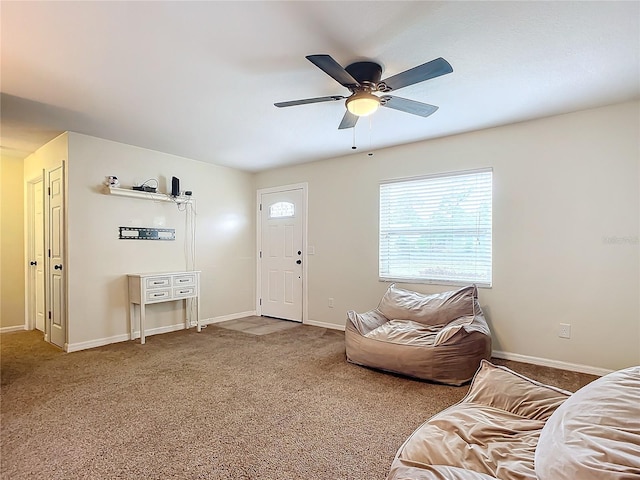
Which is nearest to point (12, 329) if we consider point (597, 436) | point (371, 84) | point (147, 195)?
point (147, 195)

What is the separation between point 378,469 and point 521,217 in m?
2.85

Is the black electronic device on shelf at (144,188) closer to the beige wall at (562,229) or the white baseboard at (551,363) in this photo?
the beige wall at (562,229)

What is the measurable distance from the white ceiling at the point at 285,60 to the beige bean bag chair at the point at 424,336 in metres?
1.88

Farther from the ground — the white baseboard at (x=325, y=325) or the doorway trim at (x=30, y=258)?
the doorway trim at (x=30, y=258)

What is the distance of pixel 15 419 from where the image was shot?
92.0 inches

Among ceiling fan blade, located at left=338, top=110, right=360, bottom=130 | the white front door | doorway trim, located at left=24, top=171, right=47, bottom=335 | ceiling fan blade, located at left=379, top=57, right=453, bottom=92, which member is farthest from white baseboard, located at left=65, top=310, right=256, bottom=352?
ceiling fan blade, located at left=379, top=57, right=453, bottom=92

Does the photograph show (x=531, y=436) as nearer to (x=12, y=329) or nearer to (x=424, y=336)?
(x=424, y=336)

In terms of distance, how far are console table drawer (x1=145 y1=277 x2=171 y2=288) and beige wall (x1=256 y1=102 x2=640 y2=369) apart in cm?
306

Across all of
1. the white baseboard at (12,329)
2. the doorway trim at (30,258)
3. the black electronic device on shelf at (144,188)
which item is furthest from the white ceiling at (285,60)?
the white baseboard at (12,329)

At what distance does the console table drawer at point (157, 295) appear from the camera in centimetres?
421

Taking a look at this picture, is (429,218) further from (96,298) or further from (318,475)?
(96,298)

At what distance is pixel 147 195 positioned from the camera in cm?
445

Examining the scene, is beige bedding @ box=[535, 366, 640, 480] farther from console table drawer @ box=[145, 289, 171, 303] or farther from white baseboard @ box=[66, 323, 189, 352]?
white baseboard @ box=[66, 323, 189, 352]

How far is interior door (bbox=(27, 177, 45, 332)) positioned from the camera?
4.61 m
